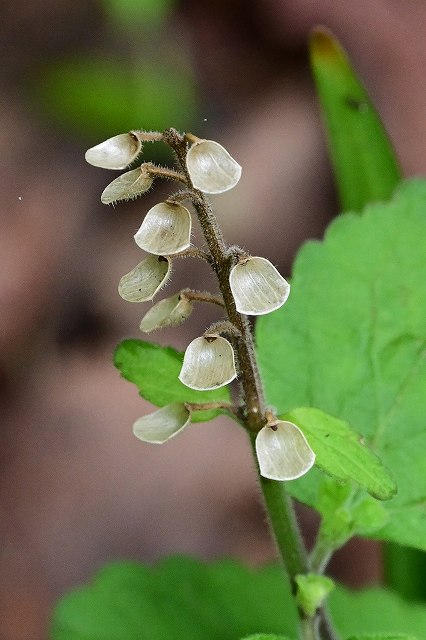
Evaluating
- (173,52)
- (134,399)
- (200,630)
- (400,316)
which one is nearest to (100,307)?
(134,399)

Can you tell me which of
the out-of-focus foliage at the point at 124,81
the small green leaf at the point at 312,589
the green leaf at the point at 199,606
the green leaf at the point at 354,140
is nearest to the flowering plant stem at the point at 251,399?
the small green leaf at the point at 312,589

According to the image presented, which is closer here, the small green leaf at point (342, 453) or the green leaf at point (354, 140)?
the small green leaf at point (342, 453)

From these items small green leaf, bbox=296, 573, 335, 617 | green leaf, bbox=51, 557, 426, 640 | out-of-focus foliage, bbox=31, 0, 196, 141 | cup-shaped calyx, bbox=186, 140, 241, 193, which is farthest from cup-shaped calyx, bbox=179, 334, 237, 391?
out-of-focus foliage, bbox=31, 0, 196, 141

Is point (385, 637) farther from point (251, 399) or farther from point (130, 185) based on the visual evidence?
point (130, 185)

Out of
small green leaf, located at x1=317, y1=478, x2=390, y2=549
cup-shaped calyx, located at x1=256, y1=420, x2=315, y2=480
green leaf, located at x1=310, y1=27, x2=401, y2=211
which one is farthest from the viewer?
green leaf, located at x1=310, y1=27, x2=401, y2=211

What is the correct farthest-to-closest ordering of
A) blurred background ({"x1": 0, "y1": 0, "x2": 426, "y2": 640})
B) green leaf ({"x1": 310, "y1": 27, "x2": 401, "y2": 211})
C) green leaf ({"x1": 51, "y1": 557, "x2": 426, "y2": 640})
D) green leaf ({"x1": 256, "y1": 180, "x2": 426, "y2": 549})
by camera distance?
blurred background ({"x1": 0, "y1": 0, "x2": 426, "y2": 640})
green leaf ({"x1": 310, "y1": 27, "x2": 401, "y2": 211})
green leaf ({"x1": 51, "y1": 557, "x2": 426, "y2": 640})
green leaf ({"x1": 256, "y1": 180, "x2": 426, "y2": 549})

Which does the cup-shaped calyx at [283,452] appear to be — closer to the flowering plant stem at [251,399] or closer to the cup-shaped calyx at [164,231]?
the flowering plant stem at [251,399]

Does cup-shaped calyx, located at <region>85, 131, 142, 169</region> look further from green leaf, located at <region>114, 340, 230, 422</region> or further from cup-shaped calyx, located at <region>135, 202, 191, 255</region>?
green leaf, located at <region>114, 340, 230, 422</region>

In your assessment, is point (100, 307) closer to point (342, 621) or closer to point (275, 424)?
point (342, 621)

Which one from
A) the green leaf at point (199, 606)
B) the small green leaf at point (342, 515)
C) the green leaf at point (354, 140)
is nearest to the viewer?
the small green leaf at point (342, 515)
